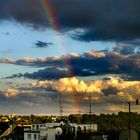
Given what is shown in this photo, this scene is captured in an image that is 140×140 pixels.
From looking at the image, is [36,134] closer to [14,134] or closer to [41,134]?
[41,134]

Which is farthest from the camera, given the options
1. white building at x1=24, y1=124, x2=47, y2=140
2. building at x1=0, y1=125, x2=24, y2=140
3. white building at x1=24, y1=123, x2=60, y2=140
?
building at x1=0, y1=125, x2=24, y2=140

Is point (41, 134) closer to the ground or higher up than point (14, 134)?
higher up

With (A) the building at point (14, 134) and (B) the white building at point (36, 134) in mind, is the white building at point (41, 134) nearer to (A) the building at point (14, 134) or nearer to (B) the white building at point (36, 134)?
(B) the white building at point (36, 134)

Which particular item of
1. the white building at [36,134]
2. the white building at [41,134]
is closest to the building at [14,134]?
the white building at [41,134]

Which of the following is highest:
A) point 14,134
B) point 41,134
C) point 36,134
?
point 41,134

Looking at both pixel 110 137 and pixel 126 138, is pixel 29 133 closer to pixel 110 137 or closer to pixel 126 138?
pixel 110 137

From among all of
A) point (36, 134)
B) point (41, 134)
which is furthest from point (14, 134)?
point (41, 134)

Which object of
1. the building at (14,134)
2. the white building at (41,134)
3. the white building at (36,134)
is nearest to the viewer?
the white building at (41,134)

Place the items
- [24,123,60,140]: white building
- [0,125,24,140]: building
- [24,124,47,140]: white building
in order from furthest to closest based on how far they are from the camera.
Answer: [0,125,24,140]: building → [24,124,47,140]: white building → [24,123,60,140]: white building

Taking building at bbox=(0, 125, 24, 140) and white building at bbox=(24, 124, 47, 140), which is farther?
building at bbox=(0, 125, 24, 140)

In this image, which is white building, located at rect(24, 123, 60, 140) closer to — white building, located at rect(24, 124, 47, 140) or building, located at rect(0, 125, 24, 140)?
white building, located at rect(24, 124, 47, 140)

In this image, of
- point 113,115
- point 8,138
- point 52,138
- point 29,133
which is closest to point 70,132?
point 52,138

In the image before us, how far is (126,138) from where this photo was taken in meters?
67.1

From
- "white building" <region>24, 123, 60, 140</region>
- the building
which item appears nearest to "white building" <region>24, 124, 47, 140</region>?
"white building" <region>24, 123, 60, 140</region>
